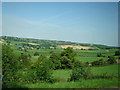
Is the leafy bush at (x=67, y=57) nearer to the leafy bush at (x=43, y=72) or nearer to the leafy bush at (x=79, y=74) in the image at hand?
the leafy bush at (x=79, y=74)

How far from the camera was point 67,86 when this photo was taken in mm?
4125

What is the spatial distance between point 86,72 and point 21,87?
9.77 feet

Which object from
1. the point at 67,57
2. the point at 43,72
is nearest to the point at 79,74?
the point at 43,72

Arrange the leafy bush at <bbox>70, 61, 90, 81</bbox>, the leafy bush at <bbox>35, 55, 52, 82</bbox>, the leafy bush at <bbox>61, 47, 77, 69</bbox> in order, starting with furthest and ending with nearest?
the leafy bush at <bbox>61, 47, 77, 69</bbox>
the leafy bush at <bbox>70, 61, 90, 81</bbox>
the leafy bush at <bbox>35, 55, 52, 82</bbox>

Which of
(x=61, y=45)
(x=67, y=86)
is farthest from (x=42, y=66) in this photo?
(x=61, y=45)

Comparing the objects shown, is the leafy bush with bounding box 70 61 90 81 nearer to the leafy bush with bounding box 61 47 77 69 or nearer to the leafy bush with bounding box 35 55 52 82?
the leafy bush with bounding box 35 55 52 82

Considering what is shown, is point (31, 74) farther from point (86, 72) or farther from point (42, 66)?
point (86, 72)

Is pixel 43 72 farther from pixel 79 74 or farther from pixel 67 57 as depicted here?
pixel 67 57

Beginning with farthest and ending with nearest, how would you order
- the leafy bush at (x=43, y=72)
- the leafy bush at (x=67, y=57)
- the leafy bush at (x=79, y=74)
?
the leafy bush at (x=67, y=57) → the leafy bush at (x=79, y=74) → the leafy bush at (x=43, y=72)

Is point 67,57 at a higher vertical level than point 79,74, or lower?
lower

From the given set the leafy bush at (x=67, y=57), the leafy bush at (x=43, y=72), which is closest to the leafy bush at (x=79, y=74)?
the leafy bush at (x=43, y=72)

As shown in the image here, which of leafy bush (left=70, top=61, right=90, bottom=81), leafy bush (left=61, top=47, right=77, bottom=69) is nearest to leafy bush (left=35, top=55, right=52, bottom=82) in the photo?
leafy bush (left=70, top=61, right=90, bottom=81)

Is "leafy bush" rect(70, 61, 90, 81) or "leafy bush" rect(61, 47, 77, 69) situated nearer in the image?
"leafy bush" rect(70, 61, 90, 81)

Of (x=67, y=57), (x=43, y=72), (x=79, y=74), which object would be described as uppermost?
(x=43, y=72)
